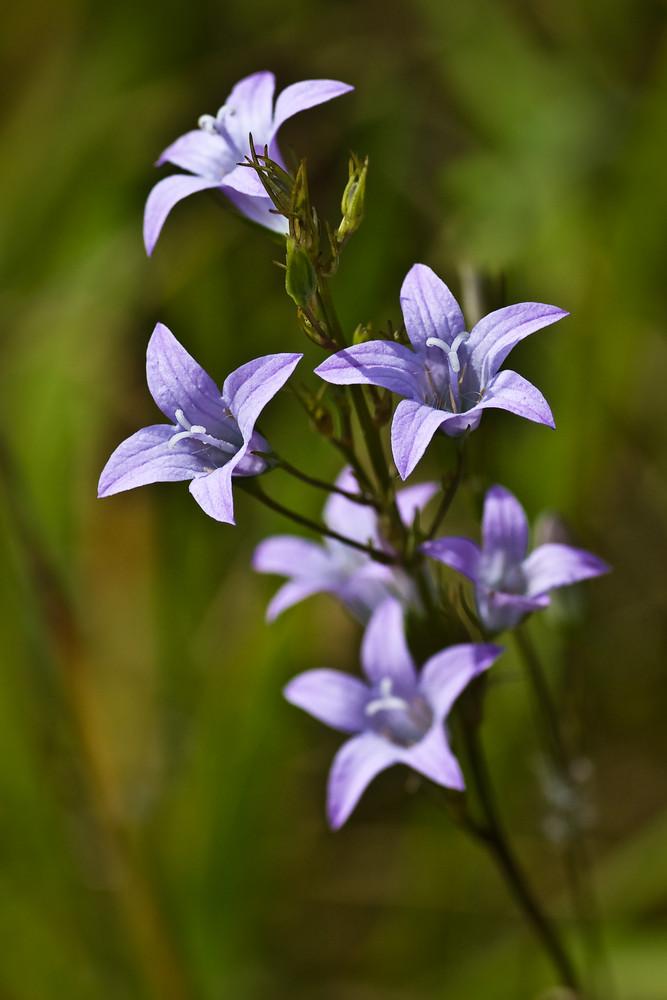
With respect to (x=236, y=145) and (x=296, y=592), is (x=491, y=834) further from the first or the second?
(x=236, y=145)

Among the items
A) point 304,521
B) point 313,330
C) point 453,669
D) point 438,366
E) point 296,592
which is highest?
point 313,330

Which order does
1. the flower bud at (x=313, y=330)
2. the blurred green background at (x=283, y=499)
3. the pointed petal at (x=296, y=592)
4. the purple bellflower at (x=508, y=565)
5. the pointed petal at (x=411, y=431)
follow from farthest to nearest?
the blurred green background at (x=283, y=499) → the pointed petal at (x=296, y=592) → the purple bellflower at (x=508, y=565) → the flower bud at (x=313, y=330) → the pointed petal at (x=411, y=431)

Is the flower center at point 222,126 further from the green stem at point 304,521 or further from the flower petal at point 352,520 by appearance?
the flower petal at point 352,520

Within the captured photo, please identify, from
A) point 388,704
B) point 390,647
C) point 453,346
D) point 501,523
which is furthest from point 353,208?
point 388,704

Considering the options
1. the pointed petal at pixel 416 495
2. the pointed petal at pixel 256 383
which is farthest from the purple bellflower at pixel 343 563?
the pointed petal at pixel 256 383

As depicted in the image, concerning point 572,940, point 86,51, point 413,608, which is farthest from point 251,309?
point 572,940

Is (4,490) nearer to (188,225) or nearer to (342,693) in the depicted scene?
(342,693)
